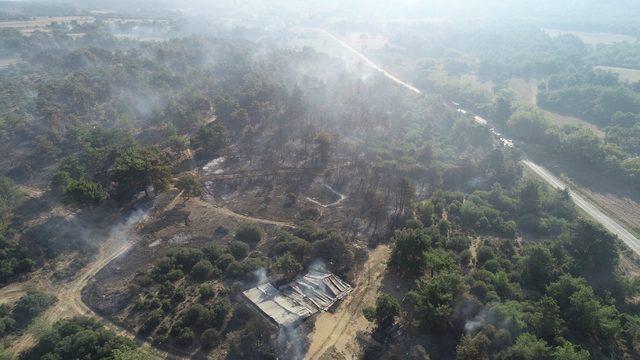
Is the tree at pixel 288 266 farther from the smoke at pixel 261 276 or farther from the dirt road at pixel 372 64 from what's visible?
the dirt road at pixel 372 64

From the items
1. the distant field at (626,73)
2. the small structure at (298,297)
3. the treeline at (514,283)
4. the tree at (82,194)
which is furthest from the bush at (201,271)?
the distant field at (626,73)

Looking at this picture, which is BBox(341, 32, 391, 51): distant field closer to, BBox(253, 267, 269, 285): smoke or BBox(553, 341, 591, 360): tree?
BBox(253, 267, 269, 285): smoke

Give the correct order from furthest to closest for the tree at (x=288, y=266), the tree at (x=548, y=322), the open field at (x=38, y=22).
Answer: the open field at (x=38, y=22), the tree at (x=288, y=266), the tree at (x=548, y=322)

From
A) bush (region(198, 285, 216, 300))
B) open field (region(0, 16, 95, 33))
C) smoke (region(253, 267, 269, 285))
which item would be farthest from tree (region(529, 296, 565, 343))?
open field (region(0, 16, 95, 33))

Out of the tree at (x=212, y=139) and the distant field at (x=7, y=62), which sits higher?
the tree at (x=212, y=139)

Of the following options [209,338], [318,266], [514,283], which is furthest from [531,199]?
[209,338]

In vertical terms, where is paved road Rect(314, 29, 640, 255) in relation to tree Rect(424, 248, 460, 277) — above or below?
below

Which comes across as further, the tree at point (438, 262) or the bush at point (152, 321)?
the tree at point (438, 262)
